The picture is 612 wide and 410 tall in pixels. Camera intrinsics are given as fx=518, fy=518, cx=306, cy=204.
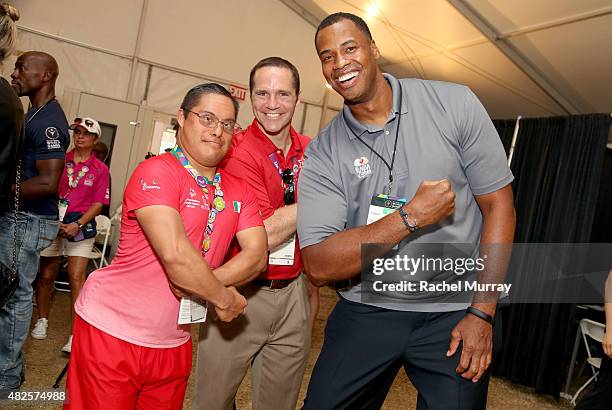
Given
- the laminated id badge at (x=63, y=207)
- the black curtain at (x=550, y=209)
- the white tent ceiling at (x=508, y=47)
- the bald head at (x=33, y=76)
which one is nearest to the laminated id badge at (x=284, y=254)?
the bald head at (x=33, y=76)

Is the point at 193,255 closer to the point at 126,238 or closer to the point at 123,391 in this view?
the point at 126,238

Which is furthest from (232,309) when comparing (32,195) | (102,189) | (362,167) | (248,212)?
(102,189)

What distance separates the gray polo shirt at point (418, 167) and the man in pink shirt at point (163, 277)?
1.14 feet

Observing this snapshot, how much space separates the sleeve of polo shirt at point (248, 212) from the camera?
195 centimetres

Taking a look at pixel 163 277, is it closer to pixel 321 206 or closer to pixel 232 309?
pixel 232 309

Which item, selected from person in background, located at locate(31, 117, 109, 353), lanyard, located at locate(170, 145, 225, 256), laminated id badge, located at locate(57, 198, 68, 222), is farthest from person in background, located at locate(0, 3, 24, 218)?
laminated id badge, located at locate(57, 198, 68, 222)

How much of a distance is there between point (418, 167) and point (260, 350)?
3.89 feet

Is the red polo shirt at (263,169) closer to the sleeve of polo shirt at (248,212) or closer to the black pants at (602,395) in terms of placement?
the sleeve of polo shirt at (248,212)

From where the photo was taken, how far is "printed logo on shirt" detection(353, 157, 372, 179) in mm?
1650

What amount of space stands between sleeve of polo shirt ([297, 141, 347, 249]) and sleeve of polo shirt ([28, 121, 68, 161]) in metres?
1.81

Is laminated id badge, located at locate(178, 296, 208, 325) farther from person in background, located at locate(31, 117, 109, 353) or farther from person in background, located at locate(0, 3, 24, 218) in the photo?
person in background, located at locate(31, 117, 109, 353)

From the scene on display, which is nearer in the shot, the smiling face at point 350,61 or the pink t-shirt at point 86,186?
the smiling face at point 350,61

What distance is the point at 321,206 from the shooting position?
1675mm

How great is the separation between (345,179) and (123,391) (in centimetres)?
102
